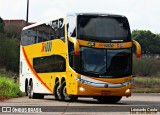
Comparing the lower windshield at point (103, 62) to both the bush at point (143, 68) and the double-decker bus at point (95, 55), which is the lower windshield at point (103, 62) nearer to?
the double-decker bus at point (95, 55)

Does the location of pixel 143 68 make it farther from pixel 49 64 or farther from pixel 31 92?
pixel 49 64

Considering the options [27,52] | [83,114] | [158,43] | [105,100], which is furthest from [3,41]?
[158,43]

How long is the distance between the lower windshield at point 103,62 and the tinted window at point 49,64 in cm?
184

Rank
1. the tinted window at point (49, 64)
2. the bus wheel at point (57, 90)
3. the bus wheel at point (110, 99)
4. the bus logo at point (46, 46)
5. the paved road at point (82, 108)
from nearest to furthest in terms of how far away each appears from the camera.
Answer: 1. the paved road at point (82, 108)
2. the tinted window at point (49, 64)
3. the bus wheel at point (110, 99)
4. the bus wheel at point (57, 90)
5. the bus logo at point (46, 46)

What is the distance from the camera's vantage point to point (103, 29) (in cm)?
2517

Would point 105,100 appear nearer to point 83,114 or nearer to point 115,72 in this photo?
point 115,72

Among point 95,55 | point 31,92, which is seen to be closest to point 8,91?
point 31,92

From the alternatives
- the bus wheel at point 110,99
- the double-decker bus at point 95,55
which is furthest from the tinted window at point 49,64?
the bus wheel at point 110,99

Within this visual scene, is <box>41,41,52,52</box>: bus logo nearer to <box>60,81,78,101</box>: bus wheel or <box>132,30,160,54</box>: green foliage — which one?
<box>60,81,78,101</box>: bus wheel

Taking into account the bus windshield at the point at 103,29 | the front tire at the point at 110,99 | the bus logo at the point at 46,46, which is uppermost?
the bus windshield at the point at 103,29

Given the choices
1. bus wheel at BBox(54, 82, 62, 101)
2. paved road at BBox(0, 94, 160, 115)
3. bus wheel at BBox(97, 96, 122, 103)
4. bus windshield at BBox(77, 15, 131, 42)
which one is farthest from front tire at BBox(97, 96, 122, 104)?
bus windshield at BBox(77, 15, 131, 42)

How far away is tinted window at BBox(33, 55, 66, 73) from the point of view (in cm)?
2697

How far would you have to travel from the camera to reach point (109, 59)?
2509 cm

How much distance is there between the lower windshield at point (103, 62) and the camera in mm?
24906
